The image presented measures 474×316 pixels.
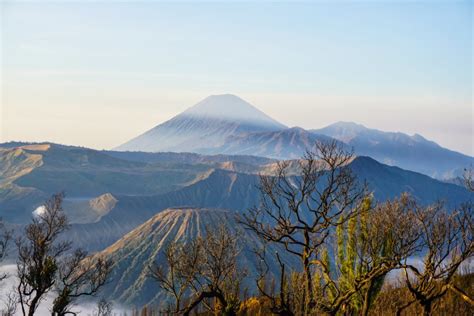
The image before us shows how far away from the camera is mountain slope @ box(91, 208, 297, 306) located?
127 m

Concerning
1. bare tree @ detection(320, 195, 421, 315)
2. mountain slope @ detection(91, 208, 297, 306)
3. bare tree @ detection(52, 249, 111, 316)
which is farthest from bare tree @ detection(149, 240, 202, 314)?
mountain slope @ detection(91, 208, 297, 306)

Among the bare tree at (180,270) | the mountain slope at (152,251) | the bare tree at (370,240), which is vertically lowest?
the mountain slope at (152,251)

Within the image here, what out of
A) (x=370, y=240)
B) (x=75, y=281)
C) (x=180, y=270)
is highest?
(x=370, y=240)

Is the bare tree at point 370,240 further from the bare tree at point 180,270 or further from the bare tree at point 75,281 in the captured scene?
the bare tree at point 75,281

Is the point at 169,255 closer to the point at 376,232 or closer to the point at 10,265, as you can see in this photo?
the point at 376,232

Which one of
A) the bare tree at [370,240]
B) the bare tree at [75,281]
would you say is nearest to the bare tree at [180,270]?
the bare tree at [75,281]

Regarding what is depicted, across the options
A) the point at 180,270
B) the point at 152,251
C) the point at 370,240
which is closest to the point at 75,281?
the point at 180,270

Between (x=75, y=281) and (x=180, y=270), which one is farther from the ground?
(x=75, y=281)

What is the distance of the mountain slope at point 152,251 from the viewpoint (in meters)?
127

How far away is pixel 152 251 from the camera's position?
461 ft

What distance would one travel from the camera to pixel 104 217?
192500 millimetres

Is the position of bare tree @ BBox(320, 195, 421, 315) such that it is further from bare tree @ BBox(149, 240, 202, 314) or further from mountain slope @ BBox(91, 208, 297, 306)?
mountain slope @ BBox(91, 208, 297, 306)

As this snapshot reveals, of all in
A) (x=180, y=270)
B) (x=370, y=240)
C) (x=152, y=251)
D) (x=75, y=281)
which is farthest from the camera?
(x=152, y=251)

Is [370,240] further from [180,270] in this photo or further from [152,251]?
[152,251]
